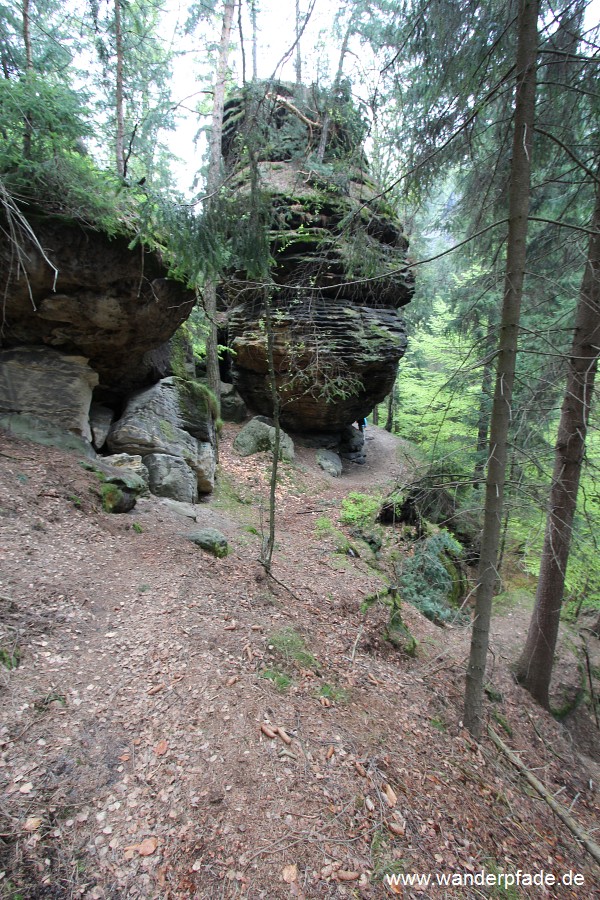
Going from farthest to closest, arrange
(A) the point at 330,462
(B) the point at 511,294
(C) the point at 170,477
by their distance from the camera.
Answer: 1. (A) the point at 330,462
2. (C) the point at 170,477
3. (B) the point at 511,294

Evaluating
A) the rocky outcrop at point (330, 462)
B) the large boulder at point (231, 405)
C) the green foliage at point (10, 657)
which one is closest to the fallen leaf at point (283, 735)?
the green foliage at point (10, 657)

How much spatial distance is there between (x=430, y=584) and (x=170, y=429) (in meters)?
5.94

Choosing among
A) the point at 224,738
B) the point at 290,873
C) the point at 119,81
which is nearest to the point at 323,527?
the point at 224,738

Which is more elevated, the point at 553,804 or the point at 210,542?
the point at 210,542

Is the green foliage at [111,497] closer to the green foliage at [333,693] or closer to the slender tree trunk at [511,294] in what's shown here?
the green foliage at [333,693]

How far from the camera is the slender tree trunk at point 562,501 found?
4.51m

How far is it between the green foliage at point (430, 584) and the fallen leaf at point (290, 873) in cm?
502

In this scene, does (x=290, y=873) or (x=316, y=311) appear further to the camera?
(x=316, y=311)

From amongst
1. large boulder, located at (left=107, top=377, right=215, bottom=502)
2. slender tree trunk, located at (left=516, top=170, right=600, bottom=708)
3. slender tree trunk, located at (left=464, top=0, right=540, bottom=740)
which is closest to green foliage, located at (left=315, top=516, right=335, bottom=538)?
large boulder, located at (left=107, top=377, right=215, bottom=502)

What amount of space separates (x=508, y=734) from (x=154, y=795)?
4.39 meters

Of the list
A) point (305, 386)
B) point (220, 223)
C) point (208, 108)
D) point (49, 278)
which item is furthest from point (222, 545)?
point (208, 108)

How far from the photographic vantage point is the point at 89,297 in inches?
238

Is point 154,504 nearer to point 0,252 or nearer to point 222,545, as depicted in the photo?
point 222,545

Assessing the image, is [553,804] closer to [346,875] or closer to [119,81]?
[346,875]
